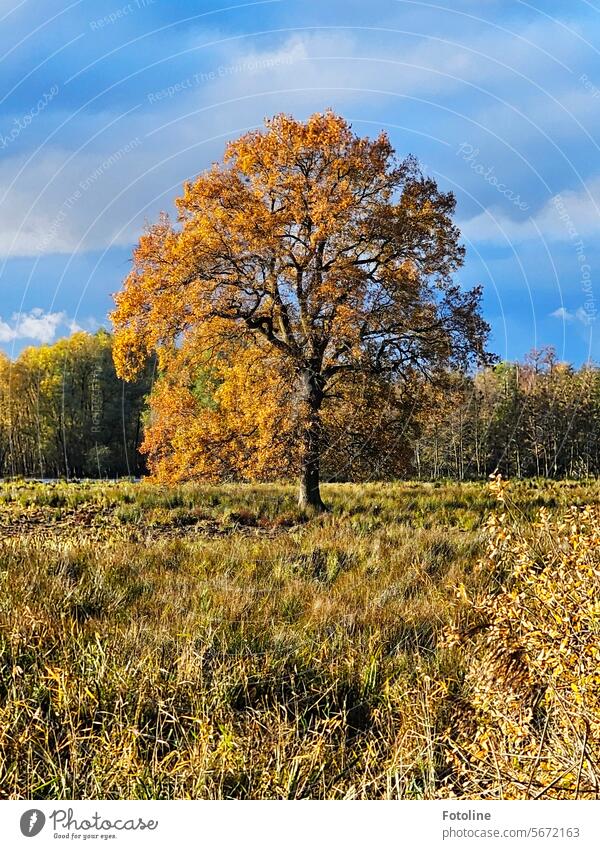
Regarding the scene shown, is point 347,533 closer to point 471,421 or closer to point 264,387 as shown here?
point 264,387

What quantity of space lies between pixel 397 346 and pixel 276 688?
42.3 feet

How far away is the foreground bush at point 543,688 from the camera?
10.2 ft

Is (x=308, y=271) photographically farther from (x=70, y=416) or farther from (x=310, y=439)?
(x=70, y=416)

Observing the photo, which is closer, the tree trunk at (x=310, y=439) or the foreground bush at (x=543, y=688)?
the foreground bush at (x=543, y=688)

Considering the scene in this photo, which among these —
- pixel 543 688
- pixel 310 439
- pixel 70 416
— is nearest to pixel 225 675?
pixel 543 688

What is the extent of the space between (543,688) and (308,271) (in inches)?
512

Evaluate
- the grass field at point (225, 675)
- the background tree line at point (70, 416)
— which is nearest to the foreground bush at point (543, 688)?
the grass field at point (225, 675)

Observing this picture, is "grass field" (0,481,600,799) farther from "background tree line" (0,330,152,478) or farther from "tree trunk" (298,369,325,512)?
"background tree line" (0,330,152,478)

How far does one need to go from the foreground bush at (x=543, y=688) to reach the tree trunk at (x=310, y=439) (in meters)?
11.2

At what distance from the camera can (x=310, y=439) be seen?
15.3 metres

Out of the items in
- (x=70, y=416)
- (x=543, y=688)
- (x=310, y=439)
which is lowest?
(x=543, y=688)

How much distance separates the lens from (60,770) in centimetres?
332

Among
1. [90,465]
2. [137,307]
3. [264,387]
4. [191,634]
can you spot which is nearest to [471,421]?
[264,387]

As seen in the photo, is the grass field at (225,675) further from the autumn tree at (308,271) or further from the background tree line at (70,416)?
the background tree line at (70,416)
